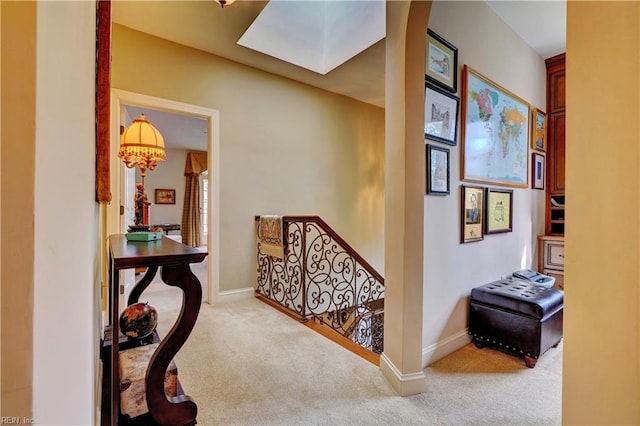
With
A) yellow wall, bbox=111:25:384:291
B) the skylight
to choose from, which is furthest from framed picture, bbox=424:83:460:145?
yellow wall, bbox=111:25:384:291

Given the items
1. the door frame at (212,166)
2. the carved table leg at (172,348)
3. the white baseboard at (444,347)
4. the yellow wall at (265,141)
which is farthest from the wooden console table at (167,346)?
the yellow wall at (265,141)

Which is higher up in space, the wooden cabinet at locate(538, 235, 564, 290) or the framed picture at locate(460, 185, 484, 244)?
the framed picture at locate(460, 185, 484, 244)

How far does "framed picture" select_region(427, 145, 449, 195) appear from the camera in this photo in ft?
6.91

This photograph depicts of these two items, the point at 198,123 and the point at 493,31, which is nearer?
the point at 493,31

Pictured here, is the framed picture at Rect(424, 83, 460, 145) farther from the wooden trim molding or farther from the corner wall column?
the wooden trim molding

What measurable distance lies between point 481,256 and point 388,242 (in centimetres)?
127

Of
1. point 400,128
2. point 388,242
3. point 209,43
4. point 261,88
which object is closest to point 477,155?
point 400,128

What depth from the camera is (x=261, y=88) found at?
143 inches

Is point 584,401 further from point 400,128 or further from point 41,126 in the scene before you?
point 400,128

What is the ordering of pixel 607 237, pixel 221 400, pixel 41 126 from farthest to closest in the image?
pixel 221 400 < pixel 607 237 < pixel 41 126

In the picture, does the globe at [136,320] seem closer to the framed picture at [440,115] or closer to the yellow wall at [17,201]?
the yellow wall at [17,201]

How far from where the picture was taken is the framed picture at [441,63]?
211cm

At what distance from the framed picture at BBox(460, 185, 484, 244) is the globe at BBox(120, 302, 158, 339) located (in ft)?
7.44

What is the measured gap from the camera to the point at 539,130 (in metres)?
3.46
